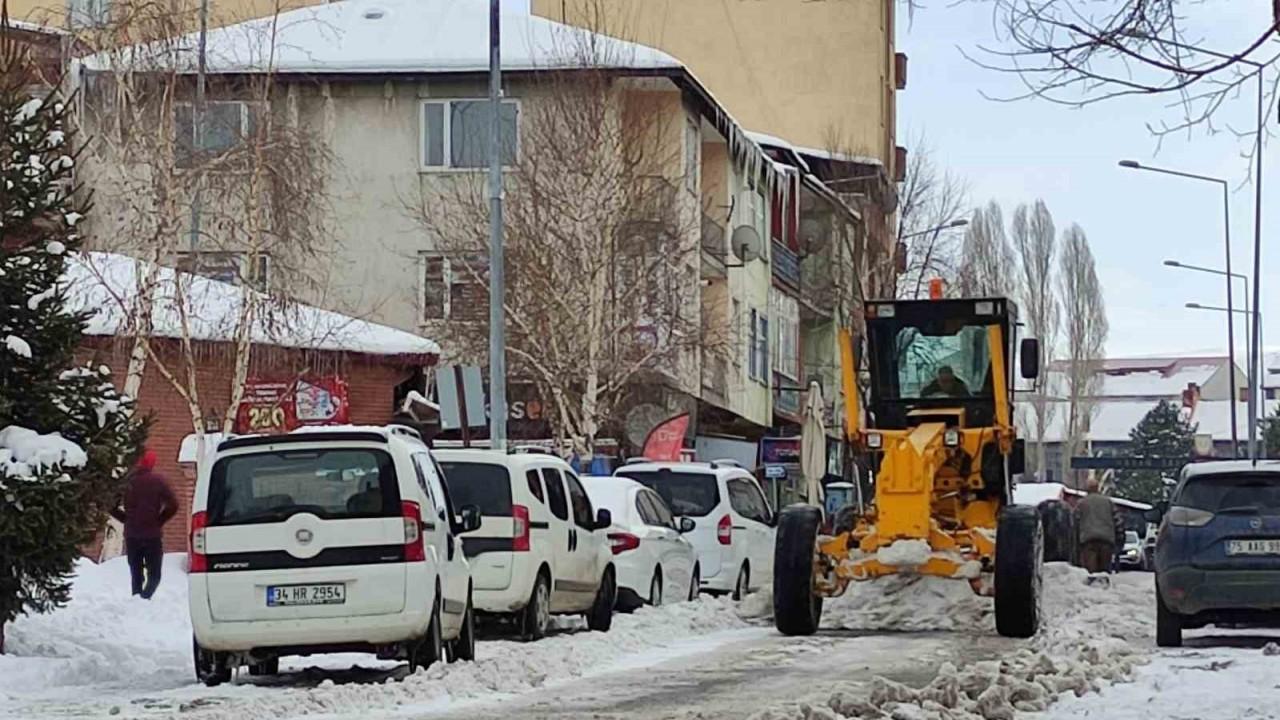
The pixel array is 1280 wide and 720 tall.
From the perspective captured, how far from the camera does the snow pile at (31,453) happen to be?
52.7 feet

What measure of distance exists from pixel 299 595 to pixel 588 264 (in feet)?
74.8

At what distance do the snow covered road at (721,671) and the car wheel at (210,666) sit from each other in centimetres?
15

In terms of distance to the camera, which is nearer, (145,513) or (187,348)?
(145,513)

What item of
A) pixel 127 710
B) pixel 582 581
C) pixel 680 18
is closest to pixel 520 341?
pixel 582 581

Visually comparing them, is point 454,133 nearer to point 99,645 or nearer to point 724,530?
point 724,530

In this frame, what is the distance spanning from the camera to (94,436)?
16953 mm

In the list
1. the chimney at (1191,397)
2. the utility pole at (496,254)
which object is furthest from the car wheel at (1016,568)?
the chimney at (1191,397)

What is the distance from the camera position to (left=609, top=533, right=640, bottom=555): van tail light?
23688mm

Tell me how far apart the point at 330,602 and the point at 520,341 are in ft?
77.5

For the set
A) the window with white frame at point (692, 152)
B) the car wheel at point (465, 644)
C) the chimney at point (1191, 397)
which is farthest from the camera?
the chimney at point (1191, 397)

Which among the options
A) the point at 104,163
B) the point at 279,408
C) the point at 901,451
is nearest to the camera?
the point at 901,451

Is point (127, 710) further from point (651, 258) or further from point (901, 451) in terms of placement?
point (651, 258)

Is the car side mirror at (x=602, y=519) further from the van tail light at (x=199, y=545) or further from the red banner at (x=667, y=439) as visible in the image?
the red banner at (x=667, y=439)

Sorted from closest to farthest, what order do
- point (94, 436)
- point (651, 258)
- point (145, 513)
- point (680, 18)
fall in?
point (94, 436) → point (145, 513) → point (651, 258) → point (680, 18)
